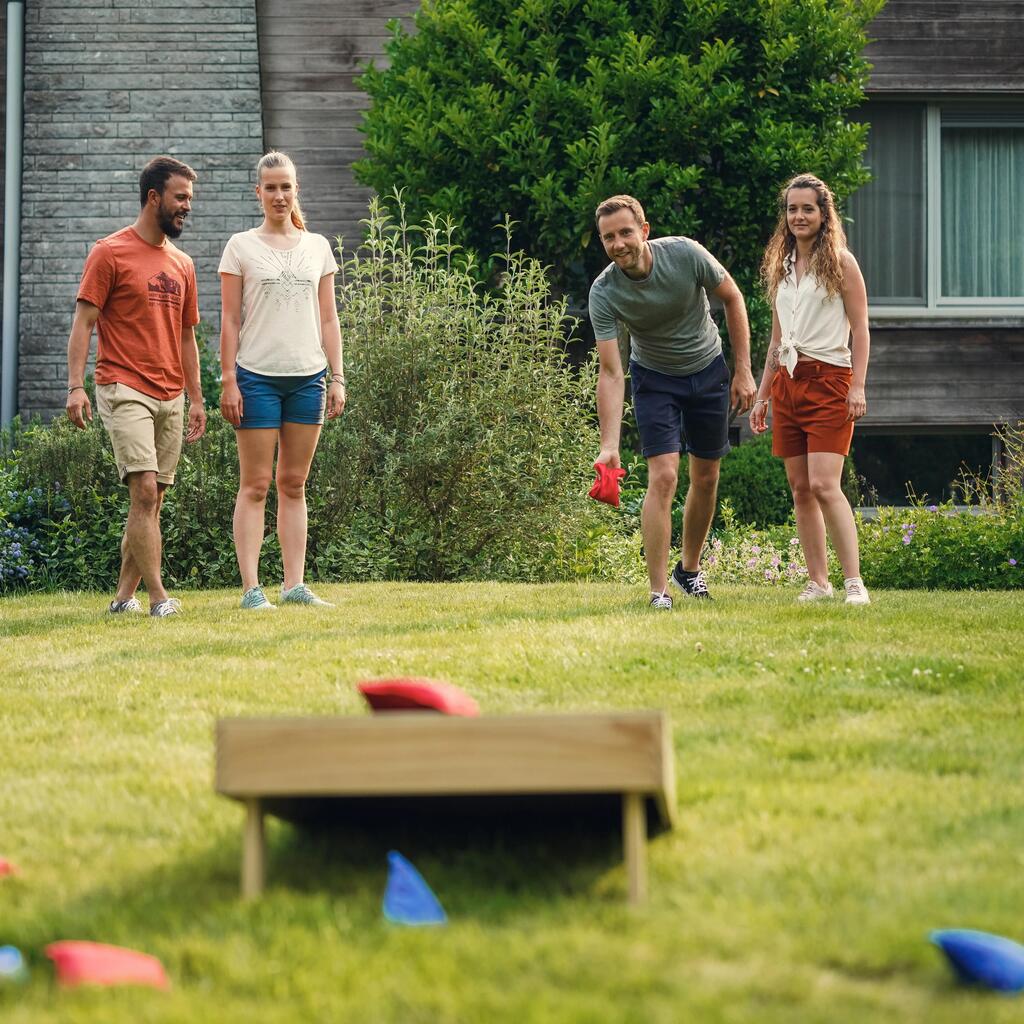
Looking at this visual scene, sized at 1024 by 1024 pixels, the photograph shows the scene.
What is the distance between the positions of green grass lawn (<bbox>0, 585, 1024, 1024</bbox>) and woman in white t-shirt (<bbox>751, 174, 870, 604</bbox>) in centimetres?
Result: 112

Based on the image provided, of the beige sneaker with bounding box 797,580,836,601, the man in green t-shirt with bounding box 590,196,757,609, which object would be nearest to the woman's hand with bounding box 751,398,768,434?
the man in green t-shirt with bounding box 590,196,757,609

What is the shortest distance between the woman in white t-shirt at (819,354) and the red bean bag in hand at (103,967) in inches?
183

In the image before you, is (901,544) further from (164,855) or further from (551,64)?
(164,855)

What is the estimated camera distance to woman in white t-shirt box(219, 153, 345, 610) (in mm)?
6625

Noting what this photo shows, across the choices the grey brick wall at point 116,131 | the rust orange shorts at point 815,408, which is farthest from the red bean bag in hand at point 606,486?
the grey brick wall at point 116,131

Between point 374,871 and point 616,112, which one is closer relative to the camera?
point 374,871

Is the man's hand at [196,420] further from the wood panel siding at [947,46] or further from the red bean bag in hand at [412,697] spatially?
the wood panel siding at [947,46]

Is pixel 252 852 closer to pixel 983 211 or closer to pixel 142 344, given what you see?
pixel 142 344

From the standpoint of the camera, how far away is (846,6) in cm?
1103

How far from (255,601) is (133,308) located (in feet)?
4.69

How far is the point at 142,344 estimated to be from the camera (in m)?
→ 6.50

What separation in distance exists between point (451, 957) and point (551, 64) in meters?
9.31

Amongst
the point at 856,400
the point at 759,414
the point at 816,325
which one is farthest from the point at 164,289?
the point at 856,400

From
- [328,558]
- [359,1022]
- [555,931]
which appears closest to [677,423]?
[328,558]
